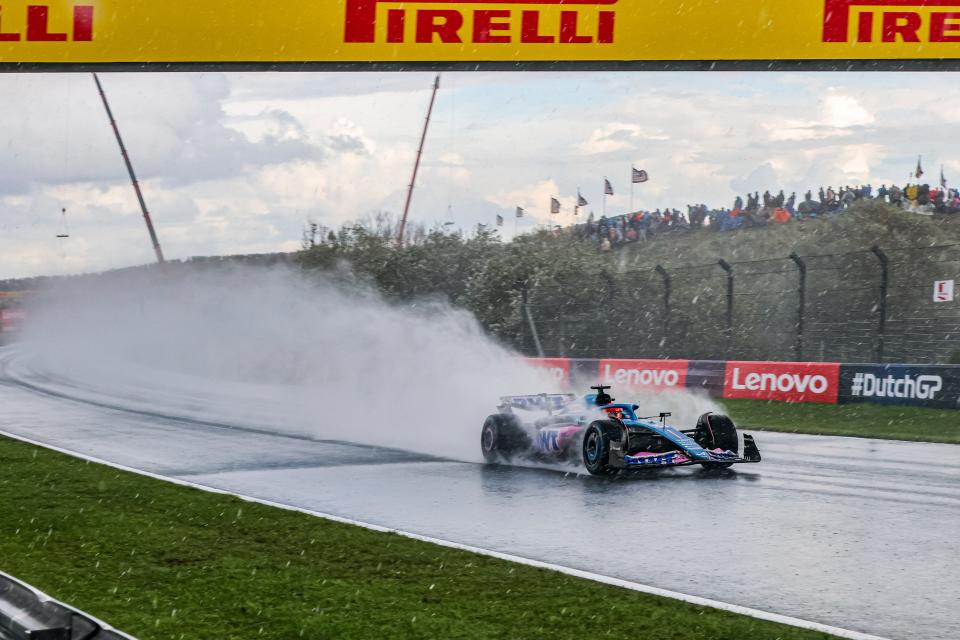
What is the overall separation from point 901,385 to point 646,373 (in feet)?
18.3

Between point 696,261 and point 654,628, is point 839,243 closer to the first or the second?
point 696,261

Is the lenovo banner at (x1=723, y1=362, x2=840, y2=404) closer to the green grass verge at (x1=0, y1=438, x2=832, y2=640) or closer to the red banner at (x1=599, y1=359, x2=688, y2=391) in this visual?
the red banner at (x1=599, y1=359, x2=688, y2=391)

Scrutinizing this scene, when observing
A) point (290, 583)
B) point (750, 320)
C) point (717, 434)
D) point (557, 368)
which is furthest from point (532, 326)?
point (290, 583)

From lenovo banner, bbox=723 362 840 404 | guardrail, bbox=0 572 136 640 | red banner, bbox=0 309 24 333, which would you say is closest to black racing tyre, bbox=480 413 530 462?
guardrail, bbox=0 572 136 640

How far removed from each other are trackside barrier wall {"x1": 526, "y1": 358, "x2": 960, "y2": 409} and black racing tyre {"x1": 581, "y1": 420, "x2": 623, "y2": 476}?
7992mm

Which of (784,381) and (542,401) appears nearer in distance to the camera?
(542,401)

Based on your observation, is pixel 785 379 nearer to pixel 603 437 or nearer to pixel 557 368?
pixel 557 368

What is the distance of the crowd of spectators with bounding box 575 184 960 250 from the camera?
38906 mm

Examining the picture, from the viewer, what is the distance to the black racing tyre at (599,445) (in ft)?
35.7

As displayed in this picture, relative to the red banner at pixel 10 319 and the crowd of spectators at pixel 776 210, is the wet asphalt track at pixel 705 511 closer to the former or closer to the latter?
the crowd of spectators at pixel 776 210

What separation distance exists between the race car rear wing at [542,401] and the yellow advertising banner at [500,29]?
411 centimetres

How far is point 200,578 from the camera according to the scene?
6.53m

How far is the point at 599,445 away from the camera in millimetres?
11016

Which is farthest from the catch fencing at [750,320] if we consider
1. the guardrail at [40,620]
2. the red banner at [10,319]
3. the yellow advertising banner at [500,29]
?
the red banner at [10,319]
